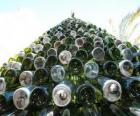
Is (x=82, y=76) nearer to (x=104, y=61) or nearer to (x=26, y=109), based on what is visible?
(x=104, y=61)

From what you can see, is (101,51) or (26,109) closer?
(26,109)

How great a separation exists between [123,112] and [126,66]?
2.02 feet

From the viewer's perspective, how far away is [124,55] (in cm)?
556

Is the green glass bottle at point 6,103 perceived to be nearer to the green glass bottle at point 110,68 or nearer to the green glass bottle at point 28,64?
the green glass bottle at point 28,64

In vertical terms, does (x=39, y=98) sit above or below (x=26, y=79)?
below

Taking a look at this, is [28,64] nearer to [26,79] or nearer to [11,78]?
[11,78]

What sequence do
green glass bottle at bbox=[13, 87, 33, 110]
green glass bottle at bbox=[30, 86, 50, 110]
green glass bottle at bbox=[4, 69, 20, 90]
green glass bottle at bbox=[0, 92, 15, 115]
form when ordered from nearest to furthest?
green glass bottle at bbox=[13, 87, 33, 110]
green glass bottle at bbox=[30, 86, 50, 110]
green glass bottle at bbox=[0, 92, 15, 115]
green glass bottle at bbox=[4, 69, 20, 90]

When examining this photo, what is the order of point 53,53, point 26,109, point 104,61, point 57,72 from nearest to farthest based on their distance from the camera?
point 26,109 → point 57,72 → point 104,61 → point 53,53

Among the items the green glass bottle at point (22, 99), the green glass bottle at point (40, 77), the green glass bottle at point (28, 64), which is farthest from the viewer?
the green glass bottle at point (28, 64)

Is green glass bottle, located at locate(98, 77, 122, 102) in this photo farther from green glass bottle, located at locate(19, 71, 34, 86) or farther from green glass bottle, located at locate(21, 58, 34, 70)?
green glass bottle, located at locate(21, 58, 34, 70)

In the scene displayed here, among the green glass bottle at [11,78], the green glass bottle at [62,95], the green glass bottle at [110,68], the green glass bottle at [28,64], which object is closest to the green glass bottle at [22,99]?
the green glass bottle at [62,95]

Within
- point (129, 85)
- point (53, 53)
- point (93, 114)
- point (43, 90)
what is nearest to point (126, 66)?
point (129, 85)

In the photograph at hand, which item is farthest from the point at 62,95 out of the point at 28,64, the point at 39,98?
the point at 28,64

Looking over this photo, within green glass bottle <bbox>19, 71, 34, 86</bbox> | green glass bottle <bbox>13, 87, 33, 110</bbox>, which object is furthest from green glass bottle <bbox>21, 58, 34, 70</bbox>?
green glass bottle <bbox>13, 87, 33, 110</bbox>
